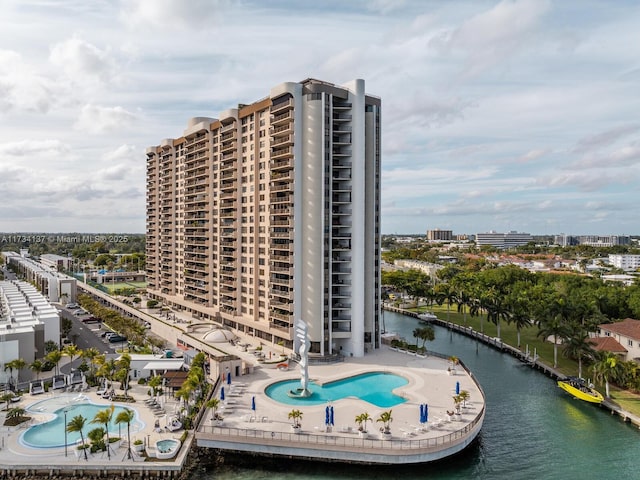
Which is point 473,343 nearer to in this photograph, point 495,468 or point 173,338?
point 495,468

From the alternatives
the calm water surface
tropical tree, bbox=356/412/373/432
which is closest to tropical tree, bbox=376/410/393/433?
tropical tree, bbox=356/412/373/432

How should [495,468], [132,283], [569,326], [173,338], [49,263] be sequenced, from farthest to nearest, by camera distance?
1. [49,263]
2. [132,283]
3. [173,338]
4. [569,326]
5. [495,468]

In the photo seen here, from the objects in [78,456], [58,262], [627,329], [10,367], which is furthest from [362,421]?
[58,262]

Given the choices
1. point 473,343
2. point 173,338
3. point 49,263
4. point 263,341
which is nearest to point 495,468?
point 263,341

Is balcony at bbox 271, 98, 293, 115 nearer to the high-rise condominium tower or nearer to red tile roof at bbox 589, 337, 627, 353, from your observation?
the high-rise condominium tower

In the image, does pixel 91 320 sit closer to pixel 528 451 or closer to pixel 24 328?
pixel 24 328

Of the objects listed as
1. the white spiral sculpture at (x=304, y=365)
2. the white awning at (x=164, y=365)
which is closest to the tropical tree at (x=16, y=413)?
the white awning at (x=164, y=365)
